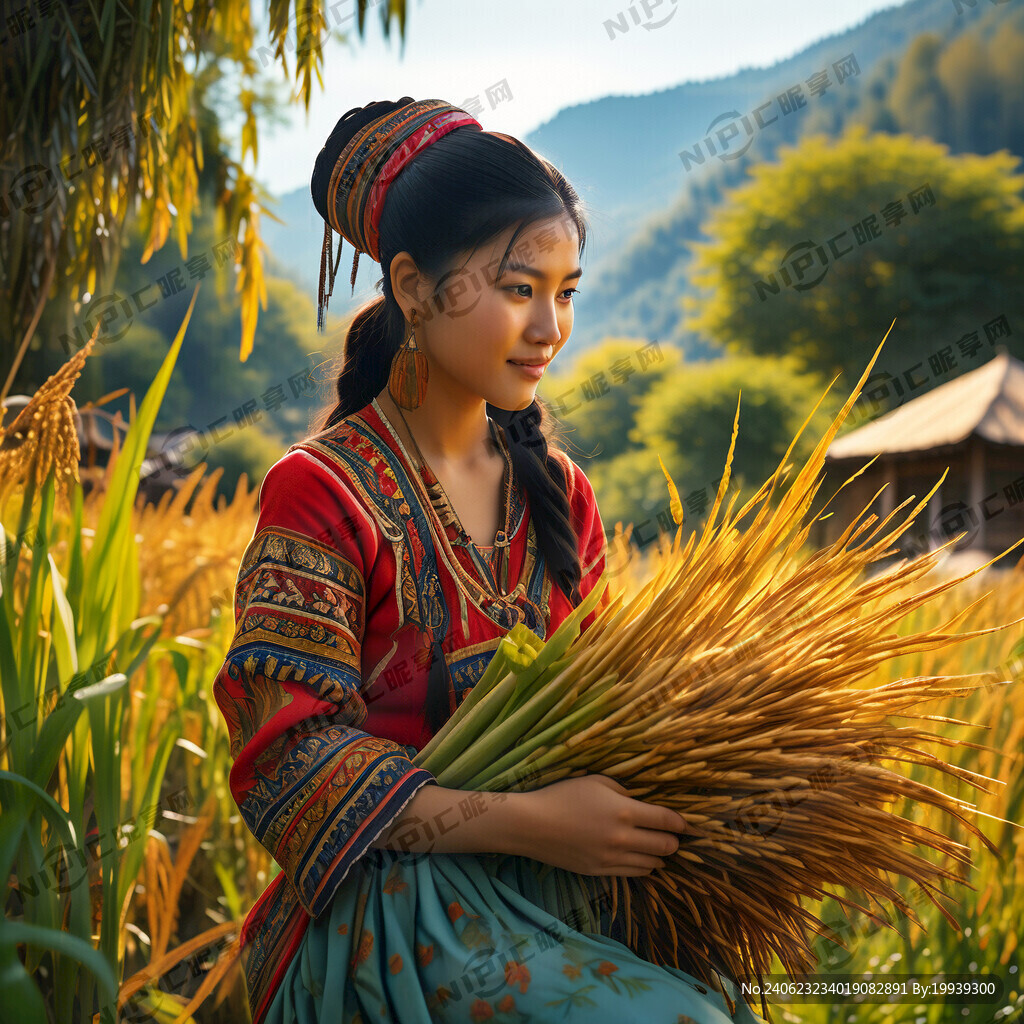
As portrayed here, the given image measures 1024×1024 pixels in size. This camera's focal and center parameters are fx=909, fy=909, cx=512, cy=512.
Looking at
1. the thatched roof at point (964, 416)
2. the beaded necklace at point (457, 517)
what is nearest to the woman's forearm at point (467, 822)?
the beaded necklace at point (457, 517)

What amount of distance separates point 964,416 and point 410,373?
480 inches

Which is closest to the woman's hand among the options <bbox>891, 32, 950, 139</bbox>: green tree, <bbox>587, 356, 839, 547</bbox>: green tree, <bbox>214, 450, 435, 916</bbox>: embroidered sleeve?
<bbox>214, 450, 435, 916</bbox>: embroidered sleeve

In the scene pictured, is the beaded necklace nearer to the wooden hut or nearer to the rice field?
the rice field

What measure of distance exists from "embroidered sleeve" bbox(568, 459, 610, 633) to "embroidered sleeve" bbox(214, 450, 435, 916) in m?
0.43

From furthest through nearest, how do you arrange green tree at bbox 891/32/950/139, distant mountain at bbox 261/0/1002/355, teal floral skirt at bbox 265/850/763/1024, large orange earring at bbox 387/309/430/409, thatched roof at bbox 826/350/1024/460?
1. distant mountain at bbox 261/0/1002/355
2. green tree at bbox 891/32/950/139
3. thatched roof at bbox 826/350/1024/460
4. large orange earring at bbox 387/309/430/409
5. teal floral skirt at bbox 265/850/763/1024

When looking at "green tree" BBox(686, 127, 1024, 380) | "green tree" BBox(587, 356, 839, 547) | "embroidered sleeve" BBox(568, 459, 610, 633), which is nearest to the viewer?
"embroidered sleeve" BBox(568, 459, 610, 633)

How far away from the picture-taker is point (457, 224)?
1210mm

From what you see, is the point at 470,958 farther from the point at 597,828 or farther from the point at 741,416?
the point at 741,416

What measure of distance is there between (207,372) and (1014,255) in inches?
1137

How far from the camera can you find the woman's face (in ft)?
3.88

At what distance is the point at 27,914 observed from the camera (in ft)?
4.13

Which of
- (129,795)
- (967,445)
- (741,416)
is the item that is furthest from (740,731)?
(741,416)

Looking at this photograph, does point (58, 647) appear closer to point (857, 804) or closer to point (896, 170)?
point (857, 804)

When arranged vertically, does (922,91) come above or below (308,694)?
above
